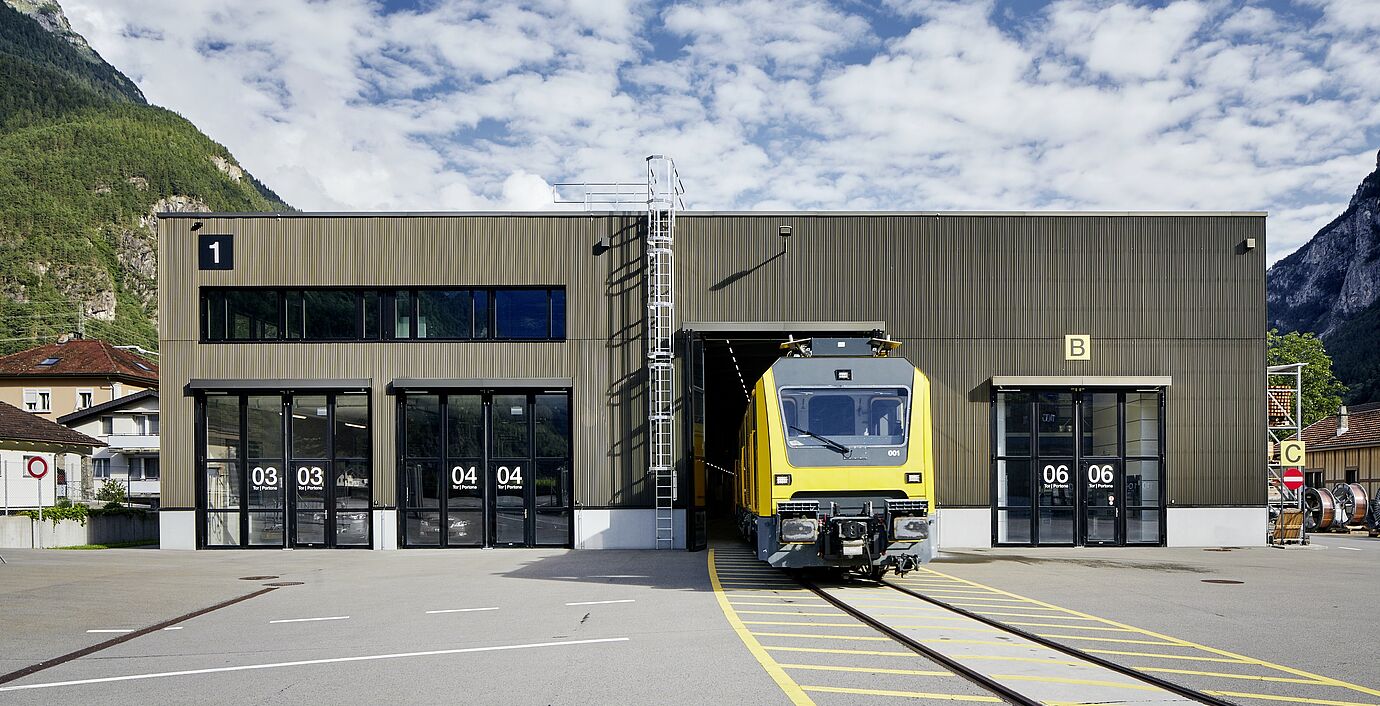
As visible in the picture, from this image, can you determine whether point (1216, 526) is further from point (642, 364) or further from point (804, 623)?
point (804, 623)

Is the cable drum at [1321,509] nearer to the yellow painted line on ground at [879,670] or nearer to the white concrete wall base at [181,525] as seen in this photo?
the white concrete wall base at [181,525]

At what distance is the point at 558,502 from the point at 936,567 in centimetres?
995

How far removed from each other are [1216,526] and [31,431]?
41.1 metres

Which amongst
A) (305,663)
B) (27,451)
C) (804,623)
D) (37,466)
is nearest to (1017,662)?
(804,623)

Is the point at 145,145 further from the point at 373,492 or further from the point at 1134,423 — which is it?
the point at 1134,423

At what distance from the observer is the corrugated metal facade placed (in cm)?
2756

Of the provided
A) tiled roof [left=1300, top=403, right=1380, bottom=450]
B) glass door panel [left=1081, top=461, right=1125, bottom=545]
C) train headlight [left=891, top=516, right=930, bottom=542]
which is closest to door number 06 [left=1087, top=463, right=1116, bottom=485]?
glass door panel [left=1081, top=461, right=1125, bottom=545]

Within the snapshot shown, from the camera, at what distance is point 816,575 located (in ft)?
64.5

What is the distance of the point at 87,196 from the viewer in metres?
116

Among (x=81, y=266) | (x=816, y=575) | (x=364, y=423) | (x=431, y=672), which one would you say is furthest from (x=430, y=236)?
(x=81, y=266)

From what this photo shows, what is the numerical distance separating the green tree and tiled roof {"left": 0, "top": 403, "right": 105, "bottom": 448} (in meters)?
64.4

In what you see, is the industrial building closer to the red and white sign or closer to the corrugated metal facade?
the corrugated metal facade

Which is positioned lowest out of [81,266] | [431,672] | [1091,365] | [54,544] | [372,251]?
[54,544]

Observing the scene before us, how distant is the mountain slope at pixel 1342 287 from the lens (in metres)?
104
